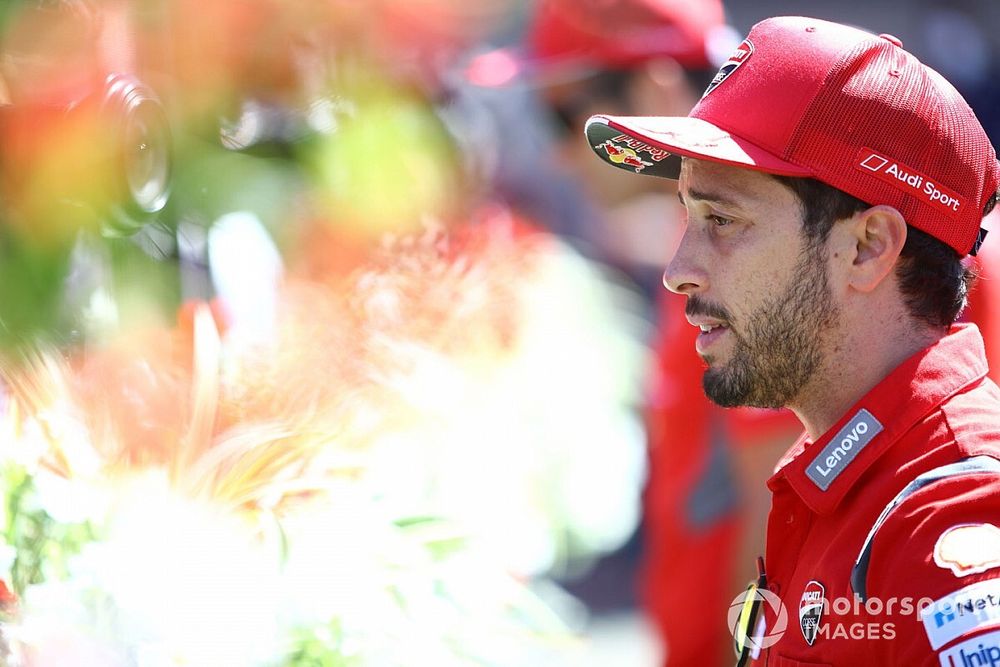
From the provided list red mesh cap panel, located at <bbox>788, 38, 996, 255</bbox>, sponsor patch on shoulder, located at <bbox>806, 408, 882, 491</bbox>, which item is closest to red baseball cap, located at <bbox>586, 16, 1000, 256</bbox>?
red mesh cap panel, located at <bbox>788, 38, 996, 255</bbox>

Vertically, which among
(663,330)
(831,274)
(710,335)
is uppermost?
(831,274)

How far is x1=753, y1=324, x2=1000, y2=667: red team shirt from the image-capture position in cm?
109

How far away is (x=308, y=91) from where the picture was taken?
2.05 metres

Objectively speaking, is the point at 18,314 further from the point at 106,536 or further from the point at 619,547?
the point at 619,547

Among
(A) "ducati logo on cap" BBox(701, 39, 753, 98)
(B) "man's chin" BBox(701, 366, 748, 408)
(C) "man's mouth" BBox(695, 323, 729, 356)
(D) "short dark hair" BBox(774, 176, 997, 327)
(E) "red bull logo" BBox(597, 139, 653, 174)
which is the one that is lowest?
(B) "man's chin" BBox(701, 366, 748, 408)

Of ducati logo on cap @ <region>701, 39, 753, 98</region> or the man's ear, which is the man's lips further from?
ducati logo on cap @ <region>701, 39, 753, 98</region>

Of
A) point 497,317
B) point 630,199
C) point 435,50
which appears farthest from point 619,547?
point 435,50

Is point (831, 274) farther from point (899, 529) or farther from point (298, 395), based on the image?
point (298, 395)

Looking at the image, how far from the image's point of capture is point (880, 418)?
1.30 m

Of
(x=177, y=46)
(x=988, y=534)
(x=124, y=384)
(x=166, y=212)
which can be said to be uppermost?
(x=988, y=534)

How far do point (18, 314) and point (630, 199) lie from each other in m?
1.72

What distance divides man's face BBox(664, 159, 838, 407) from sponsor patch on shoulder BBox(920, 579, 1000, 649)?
1.16 ft

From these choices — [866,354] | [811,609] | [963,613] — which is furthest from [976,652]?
[866,354]

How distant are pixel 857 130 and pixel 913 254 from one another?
147mm
